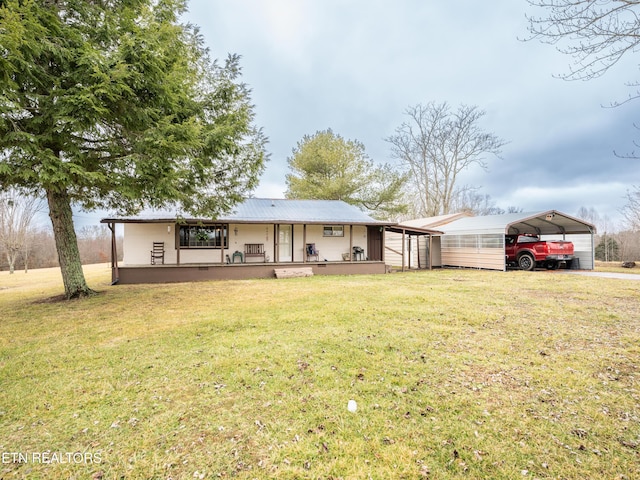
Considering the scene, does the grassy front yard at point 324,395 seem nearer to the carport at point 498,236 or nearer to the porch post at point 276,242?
the porch post at point 276,242

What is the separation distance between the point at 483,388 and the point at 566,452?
905 mm

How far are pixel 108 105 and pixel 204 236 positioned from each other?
735 cm

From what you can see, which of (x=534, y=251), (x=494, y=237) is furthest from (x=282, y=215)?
(x=534, y=251)

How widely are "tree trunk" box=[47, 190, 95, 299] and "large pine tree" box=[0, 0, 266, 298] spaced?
0.03 metres

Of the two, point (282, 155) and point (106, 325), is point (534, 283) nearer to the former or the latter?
→ point (106, 325)

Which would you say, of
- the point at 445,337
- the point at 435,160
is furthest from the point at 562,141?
the point at 445,337

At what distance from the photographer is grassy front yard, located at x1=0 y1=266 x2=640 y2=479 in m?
2.02

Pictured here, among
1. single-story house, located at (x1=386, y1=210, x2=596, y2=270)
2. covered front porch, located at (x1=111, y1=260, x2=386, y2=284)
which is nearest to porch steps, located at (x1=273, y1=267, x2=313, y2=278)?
covered front porch, located at (x1=111, y1=260, x2=386, y2=284)

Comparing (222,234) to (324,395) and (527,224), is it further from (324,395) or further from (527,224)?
(527,224)

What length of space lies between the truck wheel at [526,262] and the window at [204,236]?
14.5 m

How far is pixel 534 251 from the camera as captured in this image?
13.8m

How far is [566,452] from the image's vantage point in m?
2.08

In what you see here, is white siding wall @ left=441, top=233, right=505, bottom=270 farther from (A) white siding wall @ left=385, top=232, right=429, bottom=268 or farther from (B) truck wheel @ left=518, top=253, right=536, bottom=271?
(B) truck wheel @ left=518, top=253, right=536, bottom=271

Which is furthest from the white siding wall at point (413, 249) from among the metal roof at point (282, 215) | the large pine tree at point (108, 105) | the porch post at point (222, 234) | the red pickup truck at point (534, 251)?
the large pine tree at point (108, 105)
